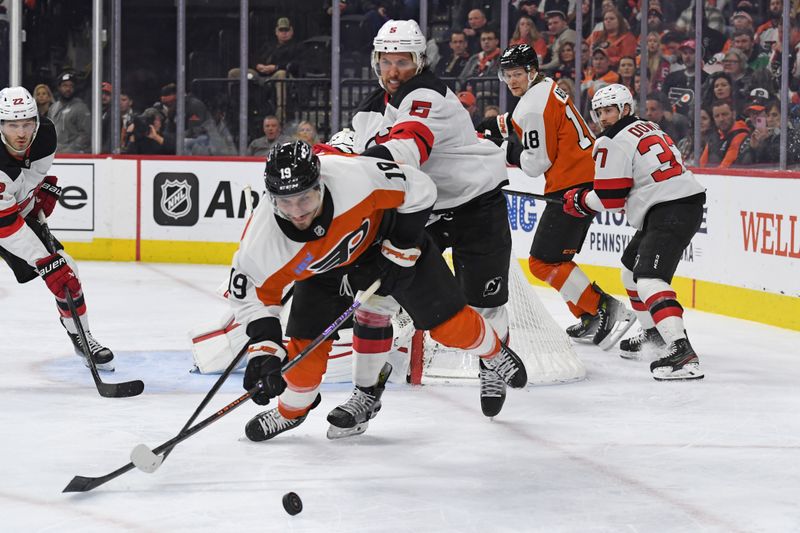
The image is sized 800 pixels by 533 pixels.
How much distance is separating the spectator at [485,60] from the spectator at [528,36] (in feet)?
0.50

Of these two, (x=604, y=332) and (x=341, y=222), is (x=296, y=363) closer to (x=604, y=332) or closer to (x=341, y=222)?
(x=341, y=222)

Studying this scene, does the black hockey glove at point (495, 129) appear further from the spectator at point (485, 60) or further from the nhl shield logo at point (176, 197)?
the nhl shield logo at point (176, 197)

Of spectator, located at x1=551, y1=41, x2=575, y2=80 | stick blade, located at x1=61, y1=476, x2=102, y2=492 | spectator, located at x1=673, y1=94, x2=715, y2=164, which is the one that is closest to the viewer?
stick blade, located at x1=61, y1=476, x2=102, y2=492

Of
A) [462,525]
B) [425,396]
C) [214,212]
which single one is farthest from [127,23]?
[462,525]

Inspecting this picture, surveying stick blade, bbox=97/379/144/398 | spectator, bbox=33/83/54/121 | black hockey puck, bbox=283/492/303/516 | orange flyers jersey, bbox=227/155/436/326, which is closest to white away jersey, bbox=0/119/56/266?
stick blade, bbox=97/379/144/398

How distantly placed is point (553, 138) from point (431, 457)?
194 cm

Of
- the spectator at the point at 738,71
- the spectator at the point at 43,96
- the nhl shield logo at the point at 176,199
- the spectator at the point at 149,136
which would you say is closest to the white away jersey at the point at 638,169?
the spectator at the point at 738,71

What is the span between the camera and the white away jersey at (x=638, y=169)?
438cm

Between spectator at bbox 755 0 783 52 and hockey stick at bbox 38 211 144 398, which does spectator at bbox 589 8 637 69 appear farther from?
hockey stick at bbox 38 211 144 398

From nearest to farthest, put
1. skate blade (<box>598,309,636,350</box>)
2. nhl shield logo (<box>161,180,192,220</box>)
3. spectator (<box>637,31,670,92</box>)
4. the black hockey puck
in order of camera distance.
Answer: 1. the black hockey puck
2. skate blade (<box>598,309,636,350</box>)
3. spectator (<box>637,31,670,92</box>)
4. nhl shield logo (<box>161,180,192,220</box>)

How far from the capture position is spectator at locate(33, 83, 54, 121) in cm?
898

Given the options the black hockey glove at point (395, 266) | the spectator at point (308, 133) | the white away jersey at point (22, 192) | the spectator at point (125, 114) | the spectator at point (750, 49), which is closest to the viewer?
the black hockey glove at point (395, 266)

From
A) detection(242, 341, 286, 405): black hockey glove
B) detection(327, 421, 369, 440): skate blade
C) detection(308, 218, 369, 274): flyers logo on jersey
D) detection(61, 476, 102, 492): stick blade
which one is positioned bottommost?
detection(327, 421, 369, 440): skate blade

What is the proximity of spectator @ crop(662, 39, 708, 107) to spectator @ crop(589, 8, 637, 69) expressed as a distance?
1.29 feet
